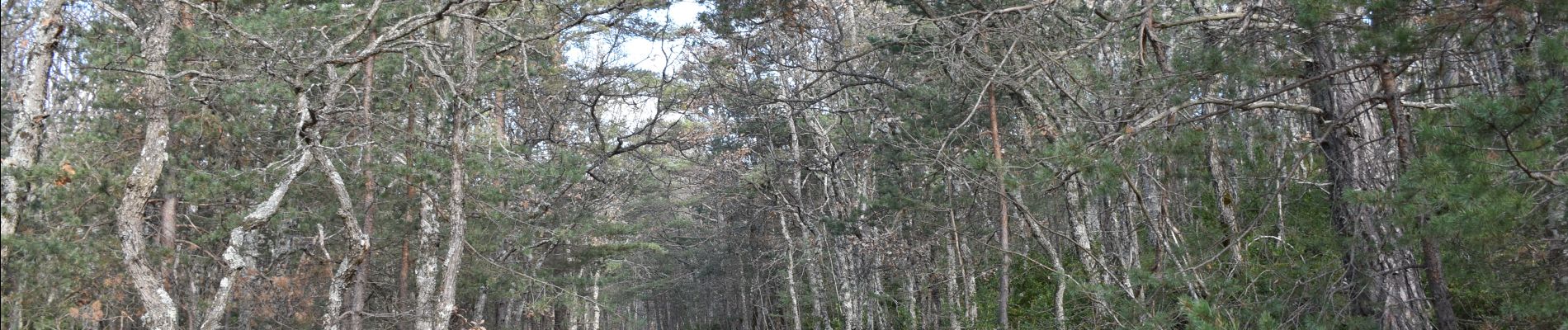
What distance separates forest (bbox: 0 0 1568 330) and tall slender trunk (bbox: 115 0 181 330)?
0.10 feet

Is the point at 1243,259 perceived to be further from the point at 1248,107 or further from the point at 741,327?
the point at 741,327

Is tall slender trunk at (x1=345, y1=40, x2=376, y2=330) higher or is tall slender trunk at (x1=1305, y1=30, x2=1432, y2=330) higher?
tall slender trunk at (x1=345, y1=40, x2=376, y2=330)

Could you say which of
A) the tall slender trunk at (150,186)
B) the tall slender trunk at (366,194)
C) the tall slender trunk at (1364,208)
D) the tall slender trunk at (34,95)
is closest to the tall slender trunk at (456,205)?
the tall slender trunk at (366,194)

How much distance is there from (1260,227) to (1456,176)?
1409mm

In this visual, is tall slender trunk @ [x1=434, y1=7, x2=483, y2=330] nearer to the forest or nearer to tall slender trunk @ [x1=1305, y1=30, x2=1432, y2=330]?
the forest

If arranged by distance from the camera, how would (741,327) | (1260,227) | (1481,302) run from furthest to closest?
(741,327) < (1481,302) < (1260,227)

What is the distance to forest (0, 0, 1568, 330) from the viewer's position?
5184 mm

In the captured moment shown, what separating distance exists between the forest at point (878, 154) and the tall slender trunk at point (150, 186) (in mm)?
29

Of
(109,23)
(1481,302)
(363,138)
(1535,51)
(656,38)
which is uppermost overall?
(109,23)

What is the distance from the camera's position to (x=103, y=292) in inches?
436

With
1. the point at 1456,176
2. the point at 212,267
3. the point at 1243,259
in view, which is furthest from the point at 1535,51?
the point at 212,267

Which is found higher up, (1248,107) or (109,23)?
(109,23)

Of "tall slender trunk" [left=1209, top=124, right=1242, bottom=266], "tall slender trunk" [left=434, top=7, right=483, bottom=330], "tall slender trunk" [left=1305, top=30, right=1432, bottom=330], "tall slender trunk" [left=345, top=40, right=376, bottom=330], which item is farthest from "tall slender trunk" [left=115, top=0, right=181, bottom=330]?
"tall slender trunk" [left=1305, top=30, right=1432, bottom=330]

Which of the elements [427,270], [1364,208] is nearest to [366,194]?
[427,270]
